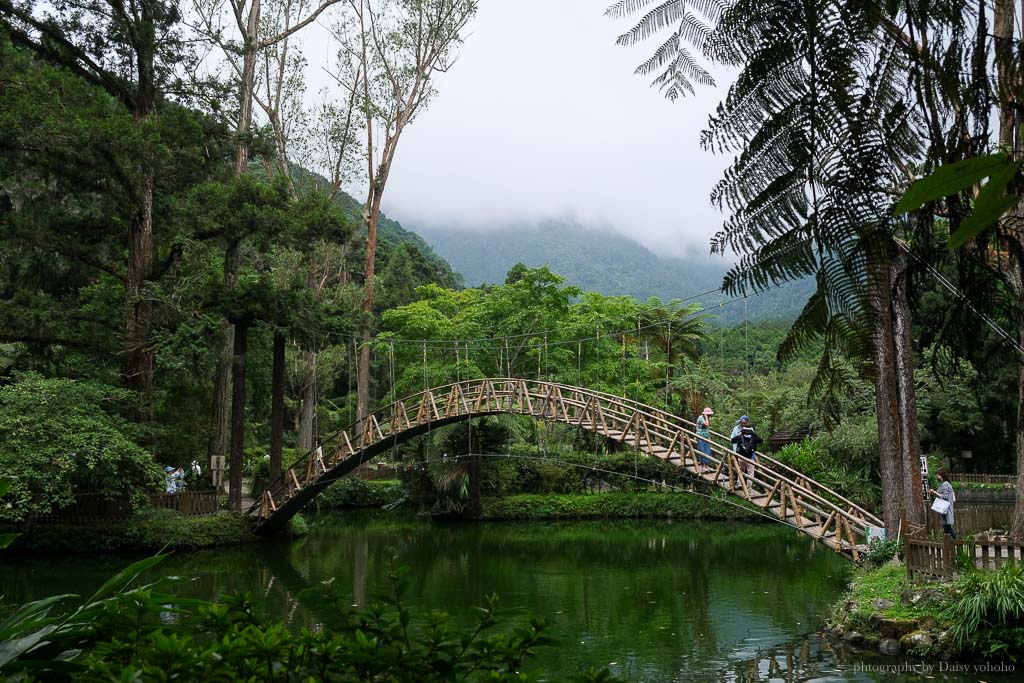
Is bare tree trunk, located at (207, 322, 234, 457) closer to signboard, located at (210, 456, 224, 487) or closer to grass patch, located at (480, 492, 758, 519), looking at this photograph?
signboard, located at (210, 456, 224, 487)

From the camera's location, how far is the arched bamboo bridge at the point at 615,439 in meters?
12.3

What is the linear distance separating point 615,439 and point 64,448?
926 centimetres

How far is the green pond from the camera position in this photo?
9289 mm

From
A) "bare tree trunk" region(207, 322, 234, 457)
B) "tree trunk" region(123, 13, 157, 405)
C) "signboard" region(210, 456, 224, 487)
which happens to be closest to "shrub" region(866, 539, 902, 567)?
"tree trunk" region(123, 13, 157, 405)

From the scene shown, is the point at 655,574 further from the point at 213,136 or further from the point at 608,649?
the point at 213,136

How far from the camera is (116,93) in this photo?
1800 centimetres

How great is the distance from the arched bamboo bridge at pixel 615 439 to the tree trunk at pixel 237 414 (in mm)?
607

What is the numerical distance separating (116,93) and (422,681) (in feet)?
62.1

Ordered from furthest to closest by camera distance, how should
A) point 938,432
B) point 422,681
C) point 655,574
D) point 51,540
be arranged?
point 938,432 < point 51,540 < point 655,574 < point 422,681

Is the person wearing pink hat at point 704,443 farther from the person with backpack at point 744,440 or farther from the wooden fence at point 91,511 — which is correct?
the wooden fence at point 91,511

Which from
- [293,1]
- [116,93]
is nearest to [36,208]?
[116,93]

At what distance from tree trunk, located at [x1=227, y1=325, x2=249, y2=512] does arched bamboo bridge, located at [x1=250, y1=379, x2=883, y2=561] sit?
1.99 ft

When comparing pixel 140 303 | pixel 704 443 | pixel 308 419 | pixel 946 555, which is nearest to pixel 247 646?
pixel 946 555

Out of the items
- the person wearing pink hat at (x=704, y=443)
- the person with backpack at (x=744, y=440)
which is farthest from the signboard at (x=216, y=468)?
the person with backpack at (x=744, y=440)
